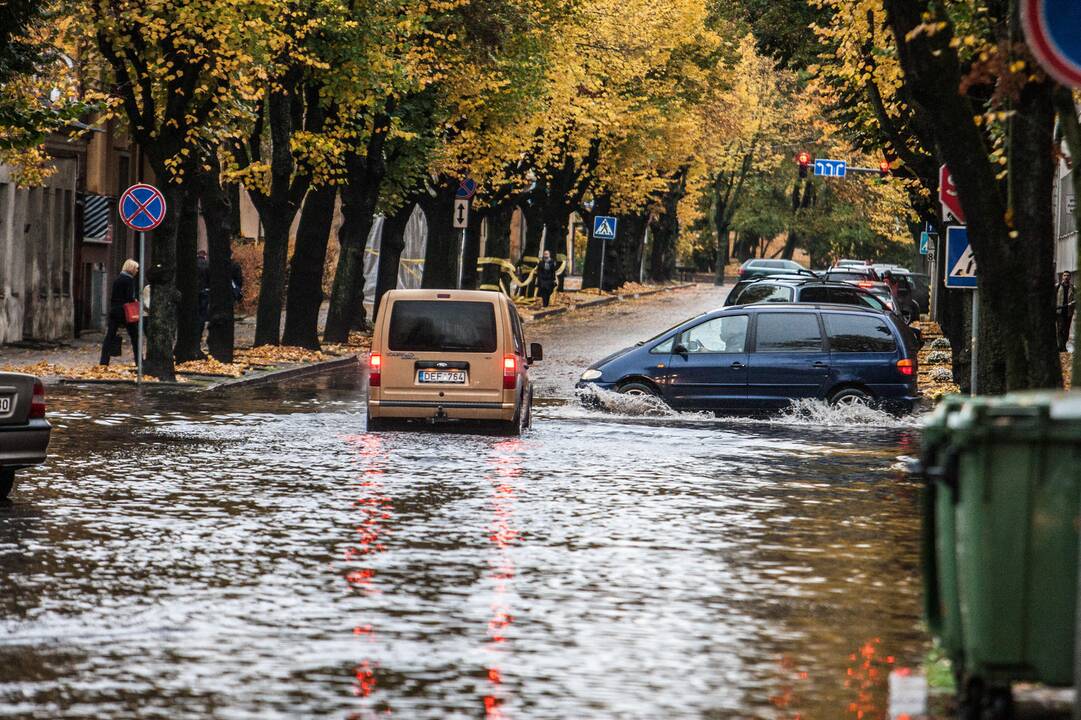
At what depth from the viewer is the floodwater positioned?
8.46 m

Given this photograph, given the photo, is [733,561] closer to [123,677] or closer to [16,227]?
[123,677]

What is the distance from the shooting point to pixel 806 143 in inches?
3597

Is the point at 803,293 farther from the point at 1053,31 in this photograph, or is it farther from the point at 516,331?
the point at 1053,31

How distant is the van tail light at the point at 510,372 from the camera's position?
22.5 metres

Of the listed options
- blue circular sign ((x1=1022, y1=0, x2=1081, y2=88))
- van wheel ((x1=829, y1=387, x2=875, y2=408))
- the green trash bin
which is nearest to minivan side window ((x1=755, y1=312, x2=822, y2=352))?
van wheel ((x1=829, y1=387, x2=875, y2=408))

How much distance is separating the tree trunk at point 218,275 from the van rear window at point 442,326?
40.5ft

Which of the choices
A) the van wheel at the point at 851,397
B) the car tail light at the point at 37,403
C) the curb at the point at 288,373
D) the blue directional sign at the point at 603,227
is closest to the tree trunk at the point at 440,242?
the curb at the point at 288,373

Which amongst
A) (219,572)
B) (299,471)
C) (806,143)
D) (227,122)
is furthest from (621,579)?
(806,143)

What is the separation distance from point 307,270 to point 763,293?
8.85 m

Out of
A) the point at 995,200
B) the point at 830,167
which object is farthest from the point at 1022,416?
the point at 830,167

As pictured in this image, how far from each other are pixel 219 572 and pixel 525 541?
2.36m

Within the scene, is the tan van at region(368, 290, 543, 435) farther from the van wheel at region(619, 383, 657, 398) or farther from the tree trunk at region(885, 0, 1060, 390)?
the tree trunk at region(885, 0, 1060, 390)

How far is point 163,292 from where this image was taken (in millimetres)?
31016

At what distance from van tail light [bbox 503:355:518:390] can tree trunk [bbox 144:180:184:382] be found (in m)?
9.78
